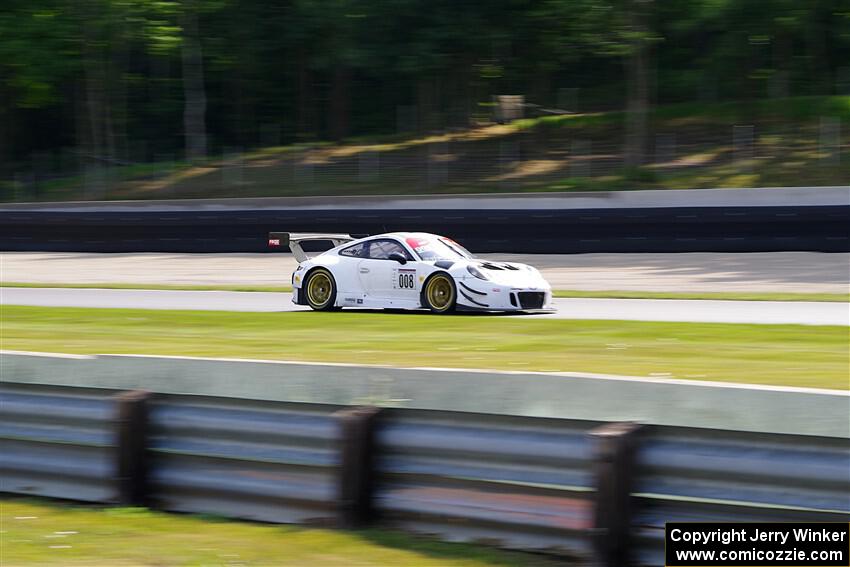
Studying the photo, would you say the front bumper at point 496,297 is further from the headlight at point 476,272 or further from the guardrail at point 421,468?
the guardrail at point 421,468

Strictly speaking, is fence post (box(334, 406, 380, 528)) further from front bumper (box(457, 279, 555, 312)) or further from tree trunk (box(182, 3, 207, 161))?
tree trunk (box(182, 3, 207, 161))

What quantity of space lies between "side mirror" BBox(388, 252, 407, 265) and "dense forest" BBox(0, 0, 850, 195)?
16.7m

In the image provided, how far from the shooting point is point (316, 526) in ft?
17.3

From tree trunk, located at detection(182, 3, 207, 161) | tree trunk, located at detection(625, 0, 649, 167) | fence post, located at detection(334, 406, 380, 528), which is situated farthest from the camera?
tree trunk, located at detection(182, 3, 207, 161)

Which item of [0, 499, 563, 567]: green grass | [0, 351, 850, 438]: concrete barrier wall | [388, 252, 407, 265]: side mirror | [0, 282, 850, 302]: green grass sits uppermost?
[388, 252, 407, 265]: side mirror

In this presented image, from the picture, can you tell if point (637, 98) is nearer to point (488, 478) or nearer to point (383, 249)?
point (383, 249)

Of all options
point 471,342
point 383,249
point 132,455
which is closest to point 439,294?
point 383,249

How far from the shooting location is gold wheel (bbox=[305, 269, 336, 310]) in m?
14.4

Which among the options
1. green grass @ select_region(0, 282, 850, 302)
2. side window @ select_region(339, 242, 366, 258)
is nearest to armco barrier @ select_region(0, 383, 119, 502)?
side window @ select_region(339, 242, 366, 258)

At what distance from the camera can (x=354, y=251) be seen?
47.5 ft

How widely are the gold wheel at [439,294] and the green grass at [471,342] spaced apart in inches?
17.0

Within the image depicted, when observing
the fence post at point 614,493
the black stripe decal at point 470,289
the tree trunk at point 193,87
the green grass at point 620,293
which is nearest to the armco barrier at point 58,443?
the fence post at point 614,493

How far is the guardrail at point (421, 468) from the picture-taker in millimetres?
4398

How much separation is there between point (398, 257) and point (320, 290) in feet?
3.85
